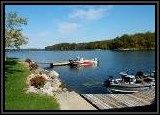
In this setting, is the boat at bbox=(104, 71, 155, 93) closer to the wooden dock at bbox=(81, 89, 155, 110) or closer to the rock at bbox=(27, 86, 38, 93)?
the wooden dock at bbox=(81, 89, 155, 110)

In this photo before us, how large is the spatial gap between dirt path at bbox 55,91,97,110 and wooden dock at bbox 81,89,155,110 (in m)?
0.35

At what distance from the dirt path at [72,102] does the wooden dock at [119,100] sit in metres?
0.35

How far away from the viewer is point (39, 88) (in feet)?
63.6

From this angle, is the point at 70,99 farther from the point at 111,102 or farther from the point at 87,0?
the point at 87,0

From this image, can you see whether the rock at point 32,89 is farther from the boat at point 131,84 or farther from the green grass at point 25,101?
the boat at point 131,84

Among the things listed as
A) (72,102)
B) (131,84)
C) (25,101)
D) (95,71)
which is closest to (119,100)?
(72,102)

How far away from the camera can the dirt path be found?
15089mm

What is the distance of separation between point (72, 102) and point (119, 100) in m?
2.44

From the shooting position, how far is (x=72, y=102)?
53.3 ft

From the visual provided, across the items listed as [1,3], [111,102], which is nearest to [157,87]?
[111,102]

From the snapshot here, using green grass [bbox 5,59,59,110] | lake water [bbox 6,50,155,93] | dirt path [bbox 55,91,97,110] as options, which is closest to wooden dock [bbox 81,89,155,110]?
dirt path [bbox 55,91,97,110]

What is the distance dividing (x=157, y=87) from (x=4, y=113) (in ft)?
17.2

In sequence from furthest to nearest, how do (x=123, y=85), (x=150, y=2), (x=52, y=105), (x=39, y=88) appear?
(x=123, y=85)
(x=39, y=88)
(x=52, y=105)
(x=150, y=2)

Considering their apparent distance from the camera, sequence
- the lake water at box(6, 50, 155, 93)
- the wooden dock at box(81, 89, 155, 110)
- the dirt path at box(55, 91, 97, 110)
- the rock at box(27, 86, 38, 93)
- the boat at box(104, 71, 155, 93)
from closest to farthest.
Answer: the dirt path at box(55, 91, 97, 110), the wooden dock at box(81, 89, 155, 110), the rock at box(27, 86, 38, 93), the boat at box(104, 71, 155, 93), the lake water at box(6, 50, 155, 93)
